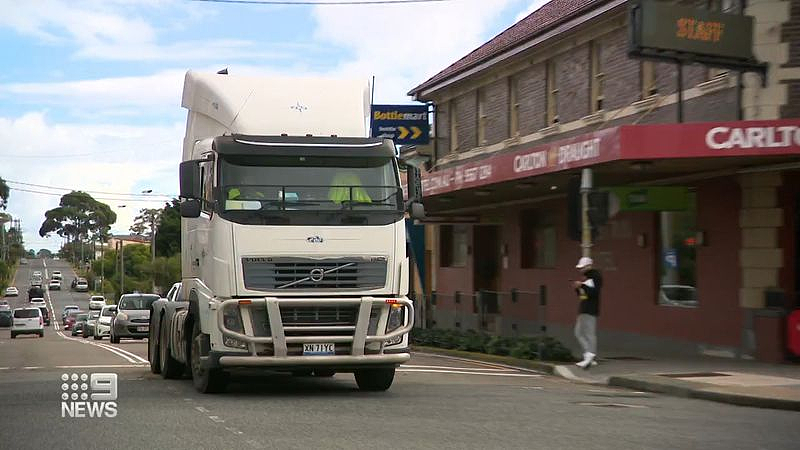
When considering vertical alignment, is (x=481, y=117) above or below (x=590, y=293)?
above

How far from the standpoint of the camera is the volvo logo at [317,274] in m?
12.8

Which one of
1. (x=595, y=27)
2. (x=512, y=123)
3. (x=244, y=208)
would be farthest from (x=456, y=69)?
(x=244, y=208)

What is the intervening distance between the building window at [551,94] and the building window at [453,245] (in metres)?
6.39

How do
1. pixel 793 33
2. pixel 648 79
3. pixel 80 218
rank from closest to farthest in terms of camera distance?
pixel 793 33 → pixel 648 79 → pixel 80 218

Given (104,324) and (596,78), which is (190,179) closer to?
(596,78)

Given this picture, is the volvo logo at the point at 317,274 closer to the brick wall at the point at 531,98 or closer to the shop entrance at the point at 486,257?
the brick wall at the point at 531,98

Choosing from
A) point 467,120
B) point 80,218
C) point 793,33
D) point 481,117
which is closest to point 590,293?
point 793,33

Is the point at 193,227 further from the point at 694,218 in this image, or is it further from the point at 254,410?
the point at 694,218

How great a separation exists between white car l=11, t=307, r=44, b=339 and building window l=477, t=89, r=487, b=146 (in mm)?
28637

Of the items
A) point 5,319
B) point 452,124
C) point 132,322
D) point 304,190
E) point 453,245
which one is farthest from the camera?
point 5,319

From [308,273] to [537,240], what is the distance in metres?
16.1

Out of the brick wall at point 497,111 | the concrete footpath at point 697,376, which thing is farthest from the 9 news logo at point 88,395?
the brick wall at point 497,111

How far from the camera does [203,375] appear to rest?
44.9ft

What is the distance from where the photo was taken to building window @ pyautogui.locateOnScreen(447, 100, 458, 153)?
33156 mm
